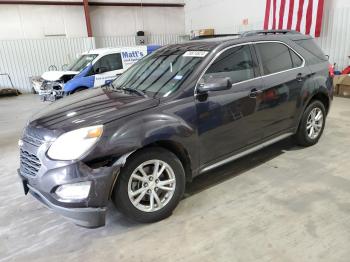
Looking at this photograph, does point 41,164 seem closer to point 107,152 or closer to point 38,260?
point 107,152

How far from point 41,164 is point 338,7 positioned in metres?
8.75

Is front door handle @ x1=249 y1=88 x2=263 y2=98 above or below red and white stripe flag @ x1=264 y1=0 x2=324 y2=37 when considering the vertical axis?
below

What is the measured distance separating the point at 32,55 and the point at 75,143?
39.1 feet

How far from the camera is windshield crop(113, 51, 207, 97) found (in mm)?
2732

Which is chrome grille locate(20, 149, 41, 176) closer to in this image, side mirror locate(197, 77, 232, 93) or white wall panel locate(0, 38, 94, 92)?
side mirror locate(197, 77, 232, 93)

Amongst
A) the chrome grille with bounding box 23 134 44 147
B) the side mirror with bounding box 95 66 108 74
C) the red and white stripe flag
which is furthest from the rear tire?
the side mirror with bounding box 95 66 108 74

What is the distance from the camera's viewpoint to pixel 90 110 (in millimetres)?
2510

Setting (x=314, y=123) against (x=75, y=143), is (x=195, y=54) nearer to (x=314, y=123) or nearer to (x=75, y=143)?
(x=75, y=143)

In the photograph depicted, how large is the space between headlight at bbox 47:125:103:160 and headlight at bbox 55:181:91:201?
0.20 meters

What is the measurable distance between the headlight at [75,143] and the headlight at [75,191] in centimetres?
20

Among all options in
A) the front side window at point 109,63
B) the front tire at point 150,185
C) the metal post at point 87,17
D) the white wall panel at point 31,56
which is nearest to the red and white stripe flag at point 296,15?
the front side window at point 109,63

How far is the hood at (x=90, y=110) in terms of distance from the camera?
2297mm

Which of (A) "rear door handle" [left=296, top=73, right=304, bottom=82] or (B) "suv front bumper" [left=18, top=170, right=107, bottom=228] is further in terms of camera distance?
(A) "rear door handle" [left=296, top=73, right=304, bottom=82]

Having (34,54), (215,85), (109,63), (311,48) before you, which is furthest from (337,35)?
(34,54)
